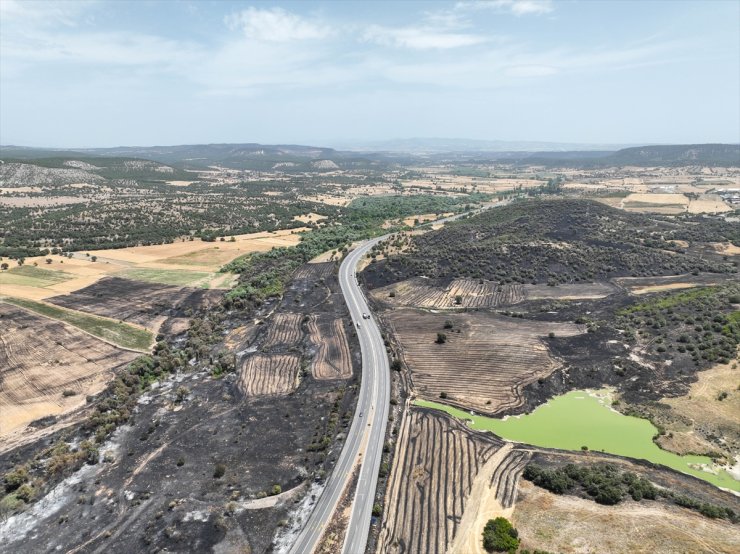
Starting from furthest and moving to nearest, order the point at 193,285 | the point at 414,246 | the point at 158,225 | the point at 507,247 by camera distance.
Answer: the point at 158,225, the point at 414,246, the point at 507,247, the point at 193,285

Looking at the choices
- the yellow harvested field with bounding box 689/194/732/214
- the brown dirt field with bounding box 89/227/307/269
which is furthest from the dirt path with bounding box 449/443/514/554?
the yellow harvested field with bounding box 689/194/732/214

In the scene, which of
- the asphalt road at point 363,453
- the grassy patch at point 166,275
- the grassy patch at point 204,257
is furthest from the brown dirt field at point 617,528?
the grassy patch at point 204,257

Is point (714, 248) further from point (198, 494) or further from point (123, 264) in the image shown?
point (123, 264)

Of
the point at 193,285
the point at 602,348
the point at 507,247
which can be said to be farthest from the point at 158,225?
the point at 602,348

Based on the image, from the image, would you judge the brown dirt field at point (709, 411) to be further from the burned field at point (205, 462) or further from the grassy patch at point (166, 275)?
the grassy patch at point (166, 275)

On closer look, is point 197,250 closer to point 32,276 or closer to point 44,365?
point 32,276

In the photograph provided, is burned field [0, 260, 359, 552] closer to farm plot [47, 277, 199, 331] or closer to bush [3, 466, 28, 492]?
bush [3, 466, 28, 492]
